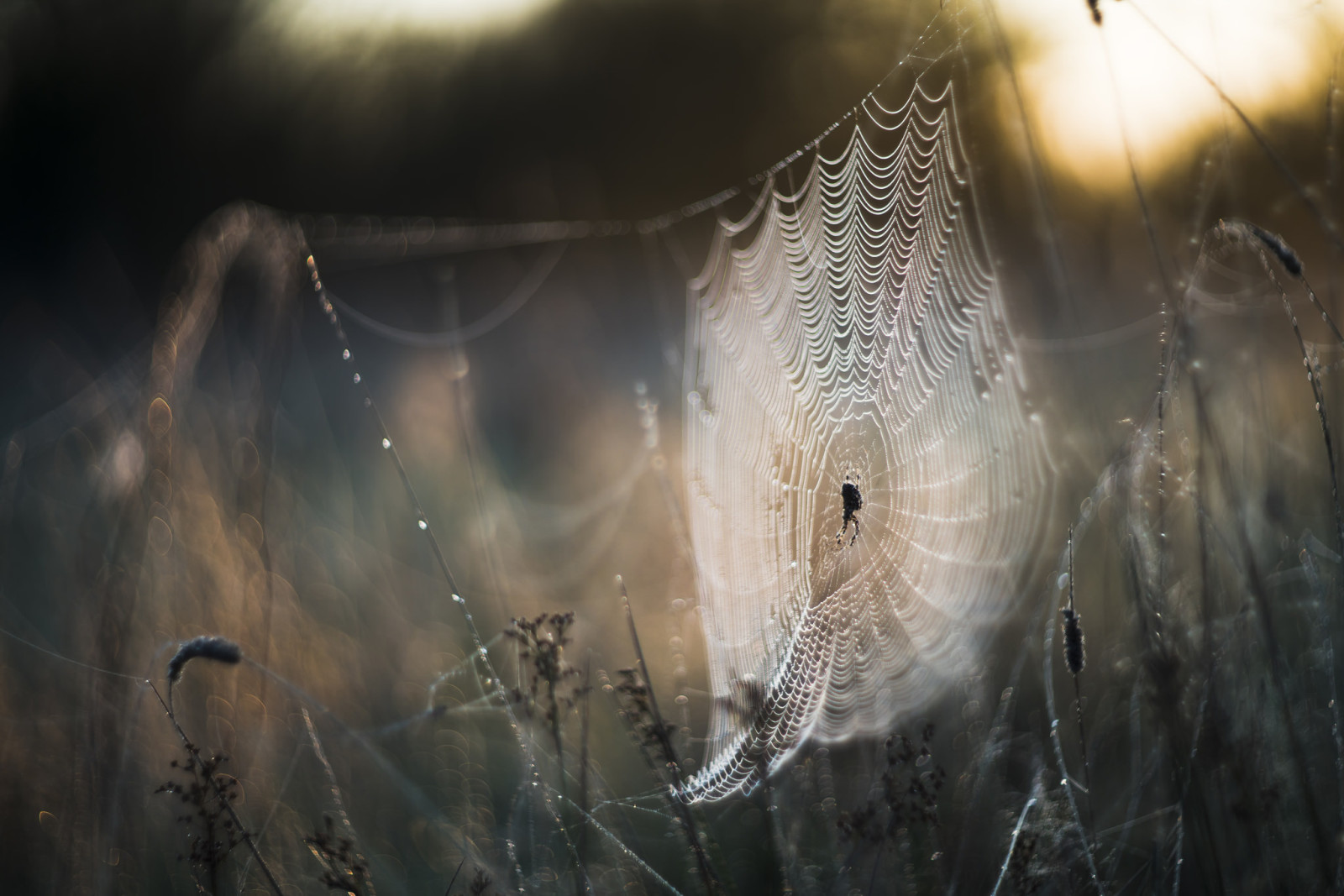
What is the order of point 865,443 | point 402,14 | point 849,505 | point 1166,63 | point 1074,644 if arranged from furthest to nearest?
point 402,14 < point 865,443 < point 849,505 < point 1166,63 < point 1074,644

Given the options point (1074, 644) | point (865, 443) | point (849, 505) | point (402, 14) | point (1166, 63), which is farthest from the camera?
point (402, 14)

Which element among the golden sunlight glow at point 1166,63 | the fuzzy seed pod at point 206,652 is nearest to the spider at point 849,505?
the golden sunlight glow at point 1166,63

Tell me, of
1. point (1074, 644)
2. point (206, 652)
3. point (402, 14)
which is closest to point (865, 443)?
point (1074, 644)

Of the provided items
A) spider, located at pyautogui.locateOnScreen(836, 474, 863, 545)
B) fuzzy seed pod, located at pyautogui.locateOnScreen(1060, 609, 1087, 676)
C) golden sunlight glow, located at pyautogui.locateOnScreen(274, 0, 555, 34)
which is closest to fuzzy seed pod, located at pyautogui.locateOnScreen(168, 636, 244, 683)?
fuzzy seed pod, located at pyautogui.locateOnScreen(1060, 609, 1087, 676)

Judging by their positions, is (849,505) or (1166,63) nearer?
(1166,63)

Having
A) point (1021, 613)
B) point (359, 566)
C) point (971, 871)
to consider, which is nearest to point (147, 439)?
point (359, 566)

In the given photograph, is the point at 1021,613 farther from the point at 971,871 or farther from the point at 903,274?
the point at 903,274

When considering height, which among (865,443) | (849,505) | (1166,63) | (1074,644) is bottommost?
(1074,644)

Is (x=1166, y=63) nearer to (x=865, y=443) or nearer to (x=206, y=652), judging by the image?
(x=865, y=443)
